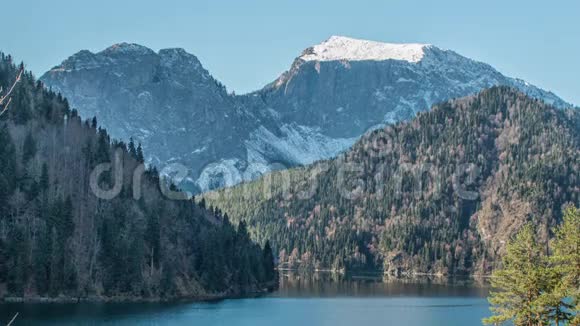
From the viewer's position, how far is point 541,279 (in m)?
89.2

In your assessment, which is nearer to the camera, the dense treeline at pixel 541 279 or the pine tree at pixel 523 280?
the dense treeline at pixel 541 279

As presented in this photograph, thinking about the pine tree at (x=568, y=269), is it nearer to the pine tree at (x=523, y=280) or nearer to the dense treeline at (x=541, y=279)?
the dense treeline at (x=541, y=279)

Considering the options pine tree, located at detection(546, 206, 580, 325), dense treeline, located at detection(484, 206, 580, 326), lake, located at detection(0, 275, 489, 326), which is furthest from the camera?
lake, located at detection(0, 275, 489, 326)

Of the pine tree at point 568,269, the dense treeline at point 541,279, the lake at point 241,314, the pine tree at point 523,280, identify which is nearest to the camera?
the pine tree at point 568,269

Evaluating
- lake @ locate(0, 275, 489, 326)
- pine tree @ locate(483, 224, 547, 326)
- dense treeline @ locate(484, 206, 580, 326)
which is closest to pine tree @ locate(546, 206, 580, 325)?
dense treeline @ locate(484, 206, 580, 326)

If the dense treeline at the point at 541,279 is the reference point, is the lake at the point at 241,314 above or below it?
below

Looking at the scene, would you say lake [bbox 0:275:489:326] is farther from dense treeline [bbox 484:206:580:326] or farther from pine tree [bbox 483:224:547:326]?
dense treeline [bbox 484:206:580:326]

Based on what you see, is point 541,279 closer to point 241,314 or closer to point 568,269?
point 568,269

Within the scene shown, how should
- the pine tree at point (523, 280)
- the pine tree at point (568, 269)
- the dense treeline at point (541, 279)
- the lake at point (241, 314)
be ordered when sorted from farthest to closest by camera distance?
1. the lake at point (241, 314)
2. the pine tree at point (523, 280)
3. the dense treeline at point (541, 279)
4. the pine tree at point (568, 269)

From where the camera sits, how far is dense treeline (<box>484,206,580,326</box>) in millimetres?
85625

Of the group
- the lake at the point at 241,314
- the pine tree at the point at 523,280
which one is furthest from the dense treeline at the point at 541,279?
the lake at the point at 241,314

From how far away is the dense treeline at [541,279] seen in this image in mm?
85625

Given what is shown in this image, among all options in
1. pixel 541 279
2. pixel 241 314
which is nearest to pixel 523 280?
pixel 541 279

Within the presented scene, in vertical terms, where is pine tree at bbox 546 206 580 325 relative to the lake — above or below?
above
